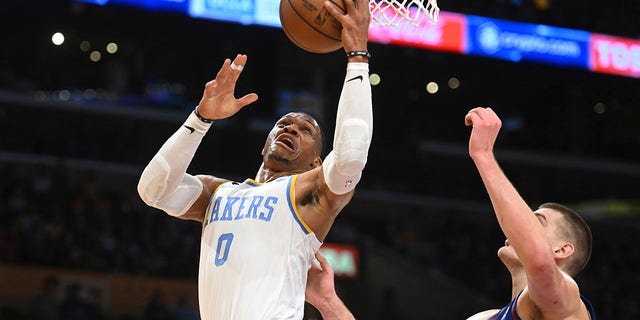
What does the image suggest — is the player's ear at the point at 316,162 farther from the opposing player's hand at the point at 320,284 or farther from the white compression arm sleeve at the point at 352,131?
the white compression arm sleeve at the point at 352,131

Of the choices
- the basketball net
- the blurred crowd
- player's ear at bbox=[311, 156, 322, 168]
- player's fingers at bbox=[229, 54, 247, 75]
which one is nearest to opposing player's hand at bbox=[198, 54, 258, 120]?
player's fingers at bbox=[229, 54, 247, 75]

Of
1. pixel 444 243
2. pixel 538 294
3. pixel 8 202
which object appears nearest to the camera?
pixel 538 294

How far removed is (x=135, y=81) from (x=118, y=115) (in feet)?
6.07

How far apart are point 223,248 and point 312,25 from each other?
37.1 inches

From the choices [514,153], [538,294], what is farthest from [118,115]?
[538,294]

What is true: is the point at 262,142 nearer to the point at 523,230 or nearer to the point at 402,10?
the point at 402,10

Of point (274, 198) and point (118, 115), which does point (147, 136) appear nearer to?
point (118, 115)

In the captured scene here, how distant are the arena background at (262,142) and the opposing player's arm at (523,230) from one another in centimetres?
866

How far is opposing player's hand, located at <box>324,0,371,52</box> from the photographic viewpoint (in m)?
3.42

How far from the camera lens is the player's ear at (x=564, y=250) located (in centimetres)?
352

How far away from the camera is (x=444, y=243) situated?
55.3 feet

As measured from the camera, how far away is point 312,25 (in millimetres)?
3568

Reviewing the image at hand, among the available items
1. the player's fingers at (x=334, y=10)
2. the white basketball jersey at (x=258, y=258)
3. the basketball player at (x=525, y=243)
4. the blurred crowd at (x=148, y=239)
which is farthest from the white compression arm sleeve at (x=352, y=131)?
the blurred crowd at (x=148, y=239)

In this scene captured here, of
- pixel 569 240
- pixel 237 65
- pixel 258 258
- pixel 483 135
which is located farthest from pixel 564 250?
pixel 237 65
